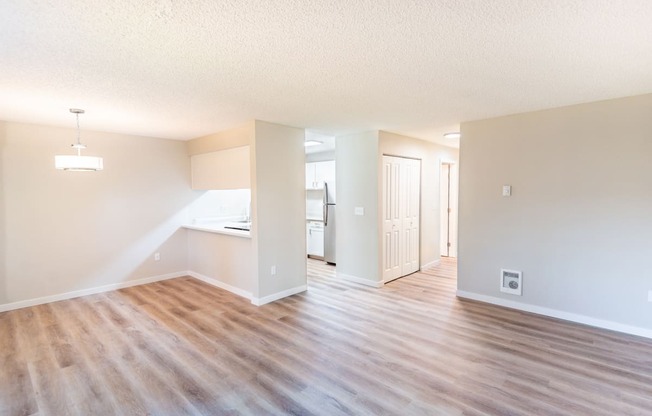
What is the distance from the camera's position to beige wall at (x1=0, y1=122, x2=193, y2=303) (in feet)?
13.6

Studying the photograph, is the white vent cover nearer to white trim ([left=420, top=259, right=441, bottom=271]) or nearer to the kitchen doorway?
white trim ([left=420, top=259, right=441, bottom=271])

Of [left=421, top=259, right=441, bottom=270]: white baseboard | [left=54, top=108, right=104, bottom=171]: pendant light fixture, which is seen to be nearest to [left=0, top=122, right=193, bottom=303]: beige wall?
[left=54, top=108, right=104, bottom=171]: pendant light fixture

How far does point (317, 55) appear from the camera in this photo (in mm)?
2188

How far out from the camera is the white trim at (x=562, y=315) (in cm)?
324

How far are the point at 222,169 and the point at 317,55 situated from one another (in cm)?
315

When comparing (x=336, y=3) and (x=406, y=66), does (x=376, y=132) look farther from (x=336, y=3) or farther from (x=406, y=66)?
(x=336, y=3)

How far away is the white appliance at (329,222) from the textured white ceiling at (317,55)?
2871mm

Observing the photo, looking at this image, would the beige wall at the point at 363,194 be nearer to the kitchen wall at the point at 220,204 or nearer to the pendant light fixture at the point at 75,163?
the kitchen wall at the point at 220,204

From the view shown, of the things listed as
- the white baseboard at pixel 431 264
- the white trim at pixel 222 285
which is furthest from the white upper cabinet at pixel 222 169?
the white baseboard at pixel 431 264

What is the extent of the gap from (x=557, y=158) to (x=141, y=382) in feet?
14.9

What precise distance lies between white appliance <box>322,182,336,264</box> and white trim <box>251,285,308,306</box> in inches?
67.3

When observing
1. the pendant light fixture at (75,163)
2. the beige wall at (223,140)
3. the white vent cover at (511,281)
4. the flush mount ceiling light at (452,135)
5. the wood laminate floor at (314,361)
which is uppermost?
the flush mount ceiling light at (452,135)

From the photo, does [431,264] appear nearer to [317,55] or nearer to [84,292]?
[317,55]

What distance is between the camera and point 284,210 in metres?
4.45
